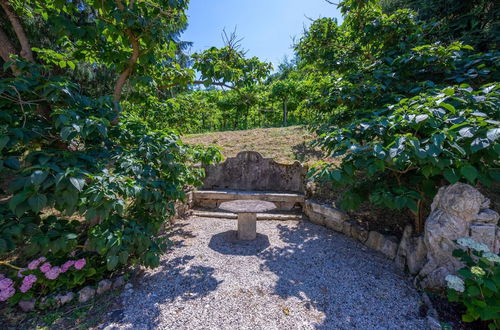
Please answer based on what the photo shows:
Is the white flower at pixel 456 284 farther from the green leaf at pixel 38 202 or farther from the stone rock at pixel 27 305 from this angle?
the stone rock at pixel 27 305

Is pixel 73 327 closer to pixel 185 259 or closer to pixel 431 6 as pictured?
pixel 185 259

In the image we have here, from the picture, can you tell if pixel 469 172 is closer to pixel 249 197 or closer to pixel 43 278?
pixel 249 197

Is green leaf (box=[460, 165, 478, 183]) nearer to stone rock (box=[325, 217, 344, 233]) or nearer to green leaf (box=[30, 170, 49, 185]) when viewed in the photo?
stone rock (box=[325, 217, 344, 233])

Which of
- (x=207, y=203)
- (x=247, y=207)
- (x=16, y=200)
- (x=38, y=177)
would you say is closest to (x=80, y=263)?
(x=16, y=200)

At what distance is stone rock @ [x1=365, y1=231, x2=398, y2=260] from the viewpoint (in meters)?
2.74

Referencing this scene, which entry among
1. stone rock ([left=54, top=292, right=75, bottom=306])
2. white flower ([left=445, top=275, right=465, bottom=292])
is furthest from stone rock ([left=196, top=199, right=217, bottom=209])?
white flower ([left=445, top=275, right=465, bottom=292])

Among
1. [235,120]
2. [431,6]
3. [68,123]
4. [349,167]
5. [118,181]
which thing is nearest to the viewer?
[68,123]

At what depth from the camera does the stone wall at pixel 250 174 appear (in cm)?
484

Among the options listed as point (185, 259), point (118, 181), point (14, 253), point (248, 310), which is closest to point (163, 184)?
point (118, 181)

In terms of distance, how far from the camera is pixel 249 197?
174 inches

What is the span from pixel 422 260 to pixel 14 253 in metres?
4.69

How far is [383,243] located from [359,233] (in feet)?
1.19

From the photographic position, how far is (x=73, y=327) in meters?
1.69

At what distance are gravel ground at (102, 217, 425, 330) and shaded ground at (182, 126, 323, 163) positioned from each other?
8.33 feet
